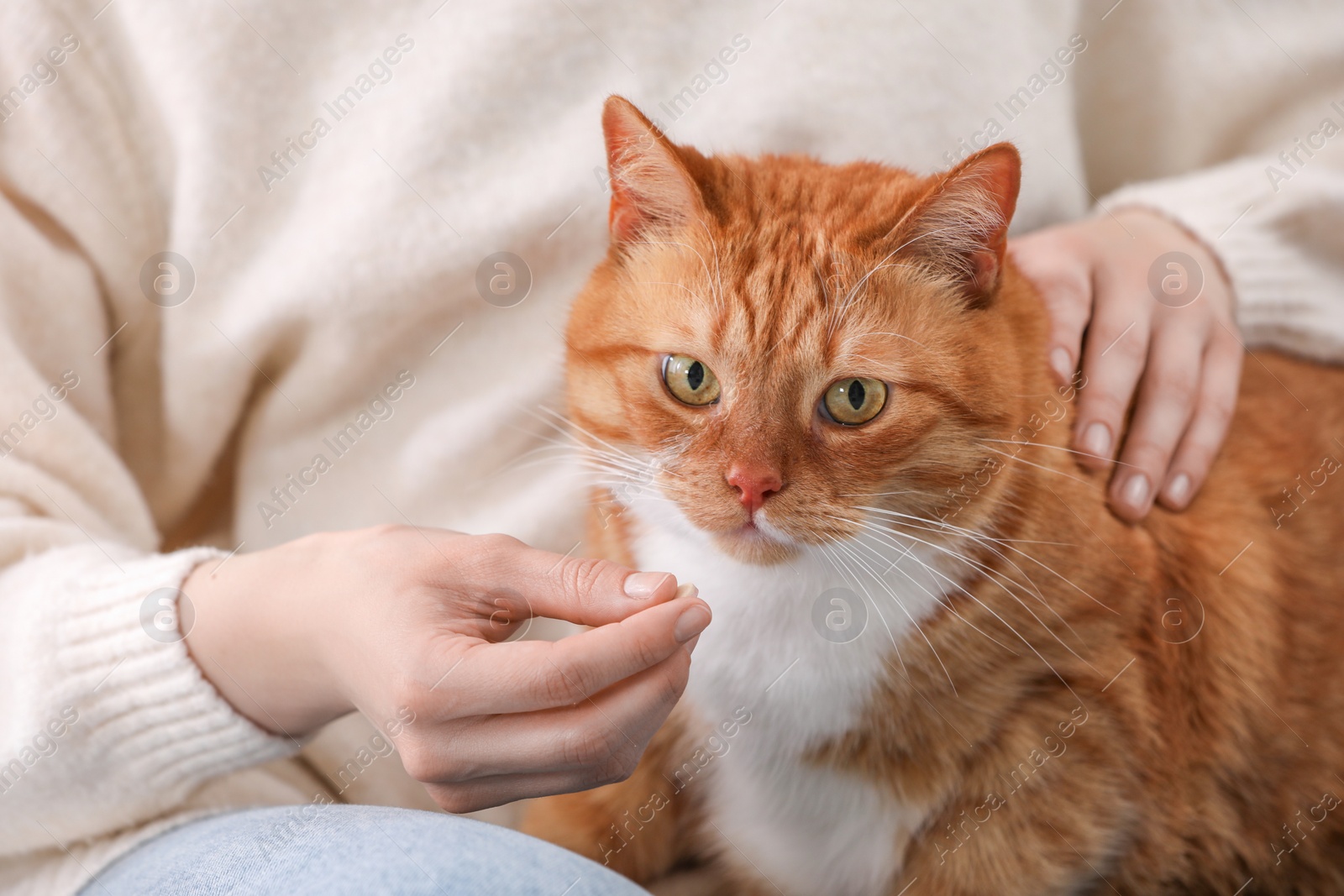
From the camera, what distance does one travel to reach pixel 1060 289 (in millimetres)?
1541

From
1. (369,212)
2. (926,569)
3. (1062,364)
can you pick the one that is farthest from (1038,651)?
(369,212)

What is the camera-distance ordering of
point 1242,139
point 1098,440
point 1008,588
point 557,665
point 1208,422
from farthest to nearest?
1. point 1242,139
2. point 1208,422
3. point 1098,440
4. point 1008,588
5. point 557,665

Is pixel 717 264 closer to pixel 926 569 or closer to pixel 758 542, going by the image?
pixel 758 542

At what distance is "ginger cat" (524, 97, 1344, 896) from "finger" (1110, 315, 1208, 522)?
0.05m

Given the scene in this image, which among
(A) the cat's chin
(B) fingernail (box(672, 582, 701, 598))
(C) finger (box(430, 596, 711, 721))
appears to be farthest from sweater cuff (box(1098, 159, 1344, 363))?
(C) finger (box(430, 596, 711, 721))

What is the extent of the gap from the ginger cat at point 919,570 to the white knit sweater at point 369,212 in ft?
1.13

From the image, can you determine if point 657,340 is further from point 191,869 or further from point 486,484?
point 191,869

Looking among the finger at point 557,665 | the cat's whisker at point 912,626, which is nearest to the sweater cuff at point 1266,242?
the cat's whisker at point 912,626

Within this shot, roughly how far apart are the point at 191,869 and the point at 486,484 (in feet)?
2.78

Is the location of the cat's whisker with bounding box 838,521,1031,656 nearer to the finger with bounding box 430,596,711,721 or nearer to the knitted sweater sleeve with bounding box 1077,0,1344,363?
the finger with bounding box 430,596,711,721

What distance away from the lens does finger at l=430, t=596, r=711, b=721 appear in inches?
39.0

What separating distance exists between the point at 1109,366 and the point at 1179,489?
0.75 feet

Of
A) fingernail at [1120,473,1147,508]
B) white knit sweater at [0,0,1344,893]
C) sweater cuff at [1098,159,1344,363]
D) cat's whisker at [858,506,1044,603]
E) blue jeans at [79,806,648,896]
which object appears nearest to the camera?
blue jeans at [79,806,648,896]

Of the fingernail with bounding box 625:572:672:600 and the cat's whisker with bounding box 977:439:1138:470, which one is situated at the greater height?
the fingernail with bounding box 625:572:672:600
